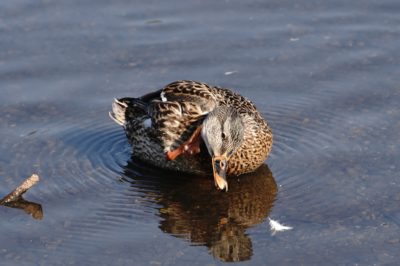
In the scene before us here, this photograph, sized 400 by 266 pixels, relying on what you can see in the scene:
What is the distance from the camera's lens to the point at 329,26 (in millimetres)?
12477

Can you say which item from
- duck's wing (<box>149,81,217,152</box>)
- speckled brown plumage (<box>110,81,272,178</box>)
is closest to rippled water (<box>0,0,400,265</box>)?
speckled brown plumage (<box>110,81,272,178</box>)

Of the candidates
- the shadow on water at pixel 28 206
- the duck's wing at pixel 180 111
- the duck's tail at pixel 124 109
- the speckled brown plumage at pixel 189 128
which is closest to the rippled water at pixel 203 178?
the shadow on water at pixel 28 206

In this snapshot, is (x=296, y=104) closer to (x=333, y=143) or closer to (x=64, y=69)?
(x=333, y=143)

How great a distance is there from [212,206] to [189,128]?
94 cm

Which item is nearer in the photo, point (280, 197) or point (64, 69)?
point (280, 197)

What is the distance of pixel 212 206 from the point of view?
9125 millimetres

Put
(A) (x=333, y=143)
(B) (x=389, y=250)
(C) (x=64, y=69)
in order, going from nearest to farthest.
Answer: (B) (x=389, y=250), (A) (x=333, y=143), (C) (x=64, y=69)

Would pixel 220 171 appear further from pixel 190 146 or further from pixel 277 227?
pixel 277 227

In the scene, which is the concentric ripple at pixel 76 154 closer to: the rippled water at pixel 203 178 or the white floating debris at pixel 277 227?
the rippled water at pixel 203 178

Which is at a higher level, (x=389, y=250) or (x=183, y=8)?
(x=183, y=8)

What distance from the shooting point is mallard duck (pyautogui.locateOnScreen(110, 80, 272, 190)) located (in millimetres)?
9383

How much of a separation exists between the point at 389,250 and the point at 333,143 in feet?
7.20

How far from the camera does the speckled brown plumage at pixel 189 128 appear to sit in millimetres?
9672

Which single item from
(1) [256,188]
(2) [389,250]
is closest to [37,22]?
(1) [256,188]
